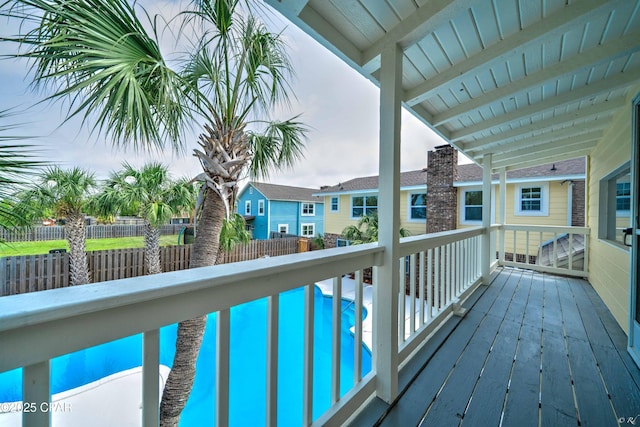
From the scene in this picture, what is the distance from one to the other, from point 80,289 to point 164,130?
229cm

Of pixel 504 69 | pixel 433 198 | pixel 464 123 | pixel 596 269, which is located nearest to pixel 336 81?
pixel 464 123

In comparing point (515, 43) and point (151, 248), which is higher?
point (515, 43)

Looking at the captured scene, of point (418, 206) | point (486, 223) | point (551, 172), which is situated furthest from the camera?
point (418, 206)

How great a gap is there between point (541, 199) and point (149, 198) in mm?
10354

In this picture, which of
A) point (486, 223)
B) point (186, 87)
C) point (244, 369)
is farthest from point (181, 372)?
point (486, 223)

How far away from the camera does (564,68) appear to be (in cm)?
212

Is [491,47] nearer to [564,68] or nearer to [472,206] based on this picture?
Result: [564,68]

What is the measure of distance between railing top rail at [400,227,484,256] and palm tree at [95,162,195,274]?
3825mm

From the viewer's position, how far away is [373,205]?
10383 mm

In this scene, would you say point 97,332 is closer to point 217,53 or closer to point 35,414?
point 35,414

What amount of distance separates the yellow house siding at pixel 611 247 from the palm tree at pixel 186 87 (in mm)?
3932

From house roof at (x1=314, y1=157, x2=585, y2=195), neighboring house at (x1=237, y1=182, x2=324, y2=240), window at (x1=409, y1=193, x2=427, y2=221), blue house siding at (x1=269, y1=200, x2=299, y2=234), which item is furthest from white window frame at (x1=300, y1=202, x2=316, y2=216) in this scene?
window at (x1=409, y1=193, x2=427, y2=221)

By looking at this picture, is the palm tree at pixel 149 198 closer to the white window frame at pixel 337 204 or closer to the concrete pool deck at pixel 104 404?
the concrete pool deck at pixel 104 404

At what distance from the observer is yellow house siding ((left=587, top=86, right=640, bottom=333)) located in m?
2.78
